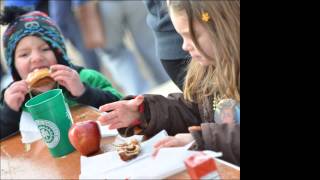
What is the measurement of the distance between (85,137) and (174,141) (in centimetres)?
21

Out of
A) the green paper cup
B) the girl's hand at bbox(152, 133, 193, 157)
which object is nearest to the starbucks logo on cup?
the green paper cup

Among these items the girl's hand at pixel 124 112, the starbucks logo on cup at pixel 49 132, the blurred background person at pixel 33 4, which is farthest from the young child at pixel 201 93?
the blurred background person at pixel 33 4

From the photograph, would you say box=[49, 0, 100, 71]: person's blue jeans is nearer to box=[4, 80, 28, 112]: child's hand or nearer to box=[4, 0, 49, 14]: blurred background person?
box=[4, 0, 49, 14]: blurred background person

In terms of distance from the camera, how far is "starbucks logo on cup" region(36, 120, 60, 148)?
87cm

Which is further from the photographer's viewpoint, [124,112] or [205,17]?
[124,112]

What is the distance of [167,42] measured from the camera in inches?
31.0

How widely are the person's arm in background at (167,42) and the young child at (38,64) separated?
163 millimetres

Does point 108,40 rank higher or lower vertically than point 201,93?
higher

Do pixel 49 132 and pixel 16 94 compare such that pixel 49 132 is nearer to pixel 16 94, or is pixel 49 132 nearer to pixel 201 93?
pixel 16 94

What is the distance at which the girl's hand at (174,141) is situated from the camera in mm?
803

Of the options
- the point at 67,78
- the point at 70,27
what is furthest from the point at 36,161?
the point at 70,27

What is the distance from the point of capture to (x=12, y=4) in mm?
956
